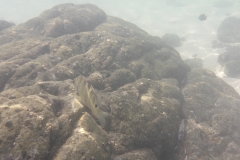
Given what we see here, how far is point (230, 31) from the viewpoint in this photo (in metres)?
17.7

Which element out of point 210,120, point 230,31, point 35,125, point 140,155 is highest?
point 230,31

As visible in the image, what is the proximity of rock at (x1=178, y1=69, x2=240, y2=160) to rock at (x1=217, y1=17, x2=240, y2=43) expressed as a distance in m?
12.4

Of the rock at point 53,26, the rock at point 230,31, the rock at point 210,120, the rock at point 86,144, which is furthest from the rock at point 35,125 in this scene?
the rock at point 230,31

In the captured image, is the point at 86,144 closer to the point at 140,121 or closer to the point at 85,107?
the point at 85,107

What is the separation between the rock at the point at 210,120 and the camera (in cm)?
443

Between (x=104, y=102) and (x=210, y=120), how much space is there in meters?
3.83

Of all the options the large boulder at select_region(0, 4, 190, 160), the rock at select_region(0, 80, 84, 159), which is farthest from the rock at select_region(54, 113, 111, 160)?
the rock at select_region(0, 80, 84, 159)

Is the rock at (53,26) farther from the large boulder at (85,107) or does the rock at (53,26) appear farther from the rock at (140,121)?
the rock at (140,121)

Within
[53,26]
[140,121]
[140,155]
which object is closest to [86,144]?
[140,155]

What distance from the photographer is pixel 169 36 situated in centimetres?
1828

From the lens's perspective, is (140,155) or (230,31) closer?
(140,155)

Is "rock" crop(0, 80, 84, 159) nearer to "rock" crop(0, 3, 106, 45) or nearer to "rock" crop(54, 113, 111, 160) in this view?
"rock" crop(54, 113, 111, 160)

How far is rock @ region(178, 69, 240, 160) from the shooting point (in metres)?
4.43

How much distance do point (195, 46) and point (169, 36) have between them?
3111mm
